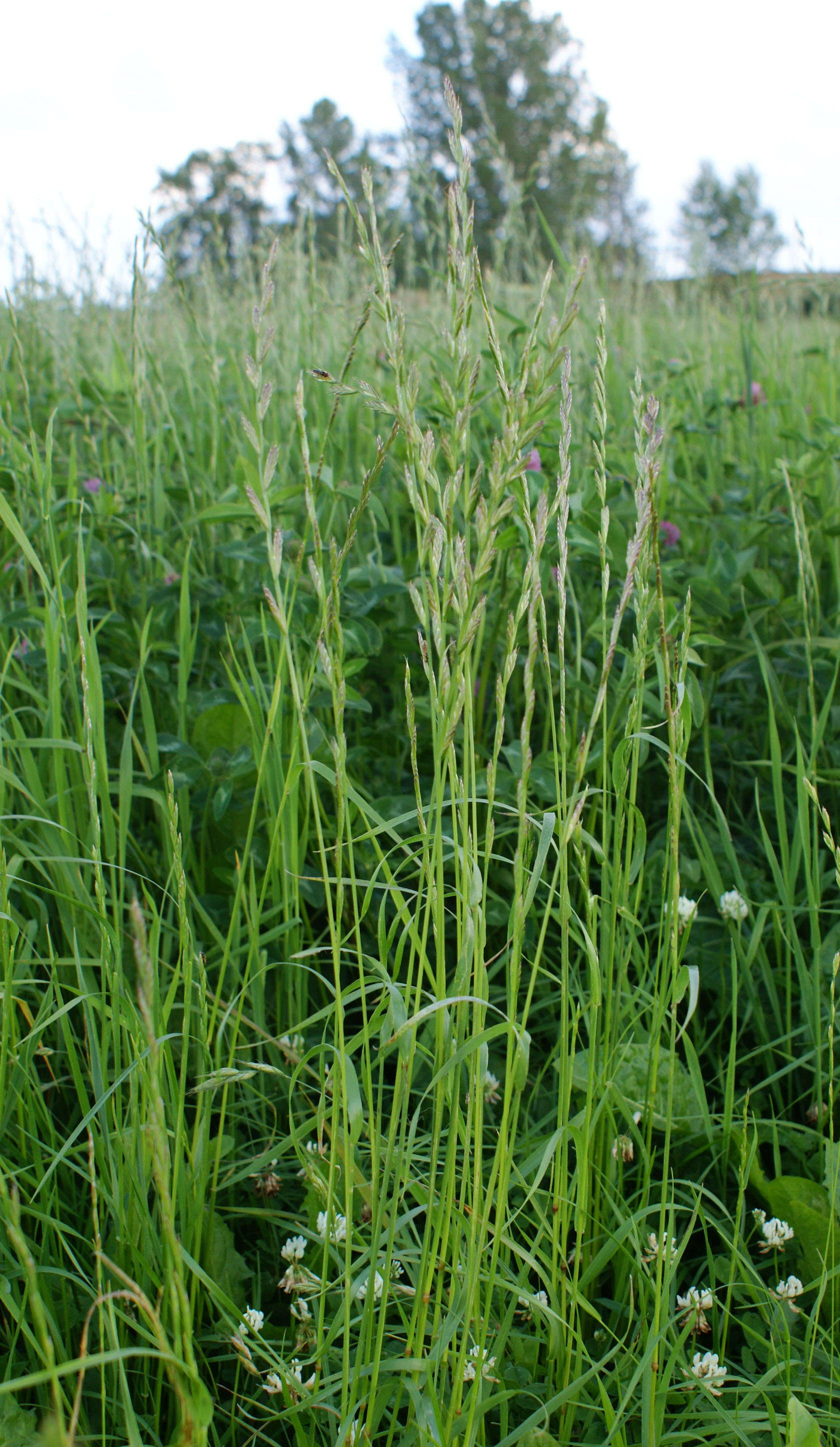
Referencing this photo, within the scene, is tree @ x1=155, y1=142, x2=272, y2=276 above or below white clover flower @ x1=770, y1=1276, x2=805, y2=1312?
above

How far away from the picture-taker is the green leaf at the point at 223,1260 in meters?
0.95

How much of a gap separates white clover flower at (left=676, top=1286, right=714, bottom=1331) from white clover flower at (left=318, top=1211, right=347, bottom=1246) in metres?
0.36

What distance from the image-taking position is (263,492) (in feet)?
2.74

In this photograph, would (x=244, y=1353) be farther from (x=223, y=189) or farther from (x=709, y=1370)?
(x=223, y=189)

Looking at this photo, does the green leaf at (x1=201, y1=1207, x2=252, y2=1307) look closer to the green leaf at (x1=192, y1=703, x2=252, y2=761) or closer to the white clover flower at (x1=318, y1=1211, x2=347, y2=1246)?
the white clover flower at (x1=318, y1=1211, x2=347, y2=1246)

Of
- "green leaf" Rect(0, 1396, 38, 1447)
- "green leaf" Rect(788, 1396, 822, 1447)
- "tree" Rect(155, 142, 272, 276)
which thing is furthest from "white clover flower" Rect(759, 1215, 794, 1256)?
"tree" Rect(155, 142, 272, 276)

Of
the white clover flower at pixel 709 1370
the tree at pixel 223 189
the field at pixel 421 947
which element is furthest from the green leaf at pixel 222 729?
the tree at pixel 223 189

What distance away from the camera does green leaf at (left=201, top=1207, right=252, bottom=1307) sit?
0.95 m

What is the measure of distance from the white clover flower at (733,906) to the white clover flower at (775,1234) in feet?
1.34

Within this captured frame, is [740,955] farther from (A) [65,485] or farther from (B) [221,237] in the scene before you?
(B) [221,237]

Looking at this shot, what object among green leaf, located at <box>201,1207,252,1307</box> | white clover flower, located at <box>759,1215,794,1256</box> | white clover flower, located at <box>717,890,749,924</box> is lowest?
white clover flower, located at <box>759,1215,794,1256</box>

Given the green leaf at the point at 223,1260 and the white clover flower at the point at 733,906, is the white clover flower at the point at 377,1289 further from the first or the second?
the white clover flower at the point at 733,906

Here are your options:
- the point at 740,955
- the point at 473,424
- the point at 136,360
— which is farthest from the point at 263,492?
the point at 473,424

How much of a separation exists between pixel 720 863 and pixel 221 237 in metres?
4.85
